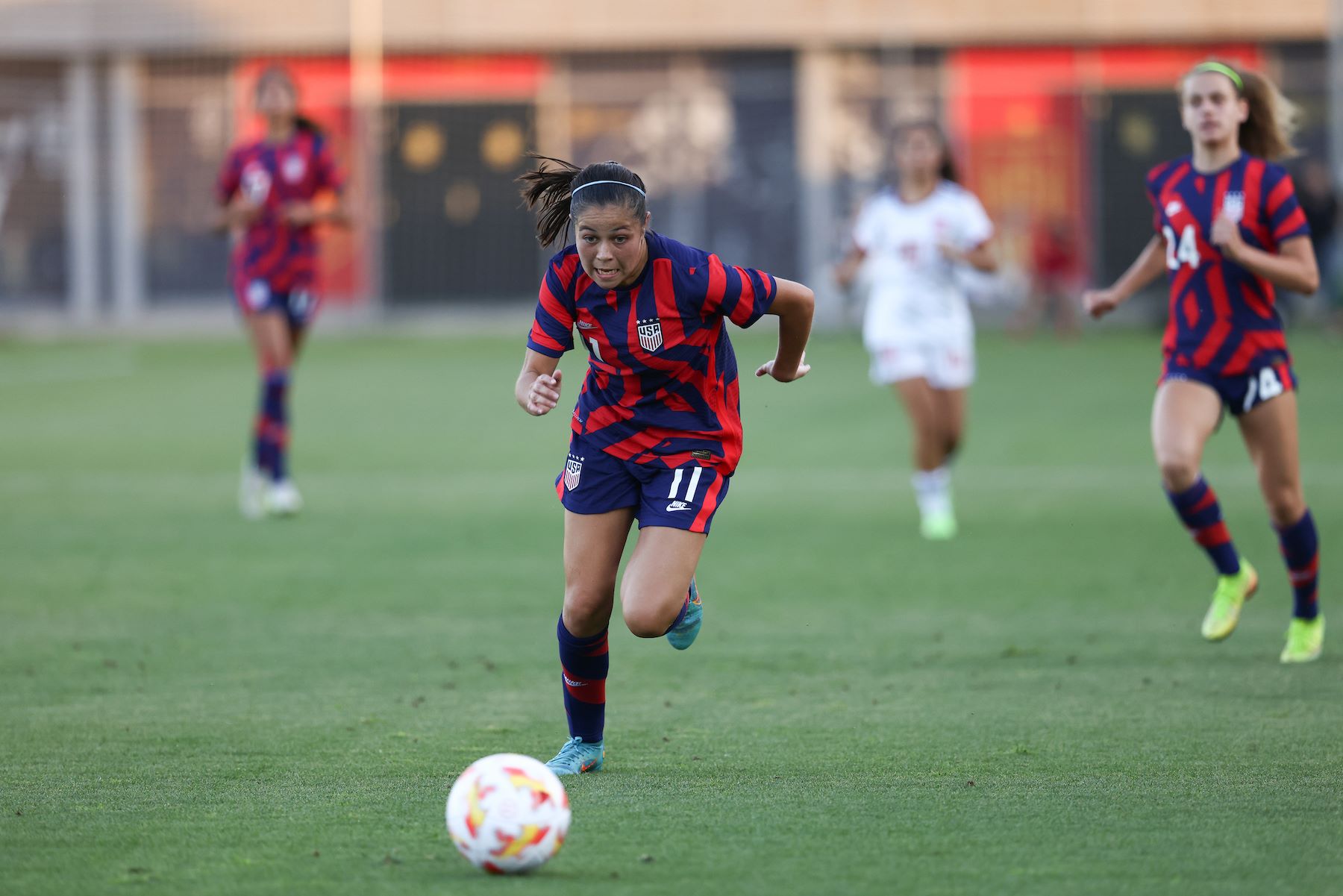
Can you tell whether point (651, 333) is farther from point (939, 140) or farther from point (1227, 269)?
point (939, 140)

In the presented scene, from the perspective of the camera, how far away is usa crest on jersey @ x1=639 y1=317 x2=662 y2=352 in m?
5.37

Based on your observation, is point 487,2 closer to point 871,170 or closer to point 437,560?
point 871,170

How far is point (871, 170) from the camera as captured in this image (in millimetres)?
32562

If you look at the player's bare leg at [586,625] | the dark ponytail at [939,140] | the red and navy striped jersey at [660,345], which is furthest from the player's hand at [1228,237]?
the dark ponytail at [939,140]

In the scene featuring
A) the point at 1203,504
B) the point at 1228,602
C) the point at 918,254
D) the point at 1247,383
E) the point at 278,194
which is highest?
the point at 278,194

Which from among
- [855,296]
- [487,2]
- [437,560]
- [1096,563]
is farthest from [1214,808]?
[487,2]

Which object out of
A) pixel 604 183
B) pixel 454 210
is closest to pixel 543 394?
pixel 604 183

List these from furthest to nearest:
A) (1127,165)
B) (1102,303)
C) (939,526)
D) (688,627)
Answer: (1127,165), (939,526), (1102,303), (688,627)

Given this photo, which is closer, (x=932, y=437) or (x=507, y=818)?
(x=507, y=818)

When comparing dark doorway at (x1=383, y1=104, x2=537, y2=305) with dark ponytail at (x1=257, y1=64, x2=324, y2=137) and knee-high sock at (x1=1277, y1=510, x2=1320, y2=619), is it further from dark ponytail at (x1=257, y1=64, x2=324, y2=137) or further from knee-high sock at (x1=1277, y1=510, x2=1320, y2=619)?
knee-high sock at (x1=1277, y1=510, x2=1320, y2=619)

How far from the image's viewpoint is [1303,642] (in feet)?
23.7

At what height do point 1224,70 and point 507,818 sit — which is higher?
point 1224,70

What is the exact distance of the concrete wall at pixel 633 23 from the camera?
32.7 m

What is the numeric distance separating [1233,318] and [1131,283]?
0.62 meters
